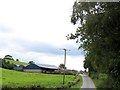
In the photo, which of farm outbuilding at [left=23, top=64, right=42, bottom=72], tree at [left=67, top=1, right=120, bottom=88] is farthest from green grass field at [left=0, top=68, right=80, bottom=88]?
farm outbuilding at [left=23, top=64, right=42, bottom=72]

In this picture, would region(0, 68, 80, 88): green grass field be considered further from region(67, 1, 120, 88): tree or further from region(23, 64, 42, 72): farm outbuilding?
region(23, 64, 42, 72): farm outbuilding

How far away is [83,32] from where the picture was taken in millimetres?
24266

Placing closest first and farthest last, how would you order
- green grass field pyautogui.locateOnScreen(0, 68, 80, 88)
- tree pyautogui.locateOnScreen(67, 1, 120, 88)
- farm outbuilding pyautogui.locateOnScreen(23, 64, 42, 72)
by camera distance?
tree pyautogui.locateOnScreen(67, 1, 120, 88) → green grass field pyautogui.locateOnScreen(0, 68, 80, 88) → farm outbuilding pyautogui.locateOnScreen(23, 64, 42, 72)

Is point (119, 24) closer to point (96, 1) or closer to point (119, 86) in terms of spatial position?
point (96, 1)

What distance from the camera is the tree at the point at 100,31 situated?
833 inches

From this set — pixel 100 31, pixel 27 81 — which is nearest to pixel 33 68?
pixel 27 81

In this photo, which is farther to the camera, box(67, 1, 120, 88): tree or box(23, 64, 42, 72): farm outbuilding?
box(23, 64, 42, 72): farm outbuilding

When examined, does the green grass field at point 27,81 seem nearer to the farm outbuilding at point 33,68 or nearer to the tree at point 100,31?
the tree at point 100,31

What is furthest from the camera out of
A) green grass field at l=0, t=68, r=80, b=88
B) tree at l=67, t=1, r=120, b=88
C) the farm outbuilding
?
the farm outbuilding

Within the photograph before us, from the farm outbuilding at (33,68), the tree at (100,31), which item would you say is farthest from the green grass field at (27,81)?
the farm outbuilding at (33,68)

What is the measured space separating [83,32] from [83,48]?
9.02ft

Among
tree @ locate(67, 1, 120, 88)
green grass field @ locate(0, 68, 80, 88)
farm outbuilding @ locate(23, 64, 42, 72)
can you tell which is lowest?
green grass field @ locate(0, 68, 80, 88)

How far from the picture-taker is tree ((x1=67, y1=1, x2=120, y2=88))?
2116cm

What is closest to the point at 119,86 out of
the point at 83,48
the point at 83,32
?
the point at 83,48
